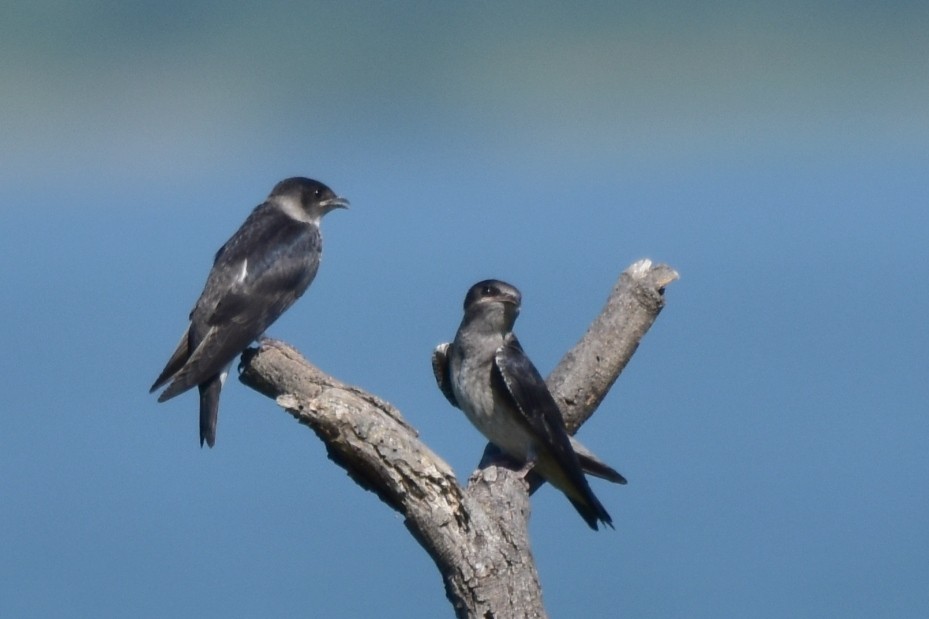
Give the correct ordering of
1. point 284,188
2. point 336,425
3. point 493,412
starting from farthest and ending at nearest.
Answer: point 284,188
point 493,412
point 336,425

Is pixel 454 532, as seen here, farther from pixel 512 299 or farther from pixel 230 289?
pixel 230 289

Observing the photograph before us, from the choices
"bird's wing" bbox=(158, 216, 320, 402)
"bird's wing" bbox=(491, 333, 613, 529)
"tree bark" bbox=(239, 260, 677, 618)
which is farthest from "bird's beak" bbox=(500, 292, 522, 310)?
"tree bark" bbox=(239, 260, 677, 618)

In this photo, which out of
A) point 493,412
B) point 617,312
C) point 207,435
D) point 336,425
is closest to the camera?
point 336,425

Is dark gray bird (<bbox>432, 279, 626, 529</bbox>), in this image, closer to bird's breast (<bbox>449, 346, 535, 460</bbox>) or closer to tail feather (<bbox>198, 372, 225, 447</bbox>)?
bird's breast (<bbox>449, 346, 535, 460</bbox>)

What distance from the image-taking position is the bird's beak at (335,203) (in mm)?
9641

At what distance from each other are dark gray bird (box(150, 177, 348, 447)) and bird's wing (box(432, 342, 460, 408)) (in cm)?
113

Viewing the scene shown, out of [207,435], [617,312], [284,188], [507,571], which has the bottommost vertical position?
[507,571]

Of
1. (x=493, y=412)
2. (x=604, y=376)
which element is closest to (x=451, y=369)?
(x=493, y=412)

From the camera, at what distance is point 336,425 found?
460 cm

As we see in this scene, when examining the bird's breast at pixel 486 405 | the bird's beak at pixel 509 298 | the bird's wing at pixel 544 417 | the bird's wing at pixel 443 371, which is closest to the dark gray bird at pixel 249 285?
the bird's wing at pixel 443 371

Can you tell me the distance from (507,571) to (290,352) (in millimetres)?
1670

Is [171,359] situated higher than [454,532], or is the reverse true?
[171,359]

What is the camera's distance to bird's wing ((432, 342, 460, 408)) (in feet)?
23.7

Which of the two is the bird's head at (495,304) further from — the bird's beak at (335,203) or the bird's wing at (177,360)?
the bird's beak at (335,203)
